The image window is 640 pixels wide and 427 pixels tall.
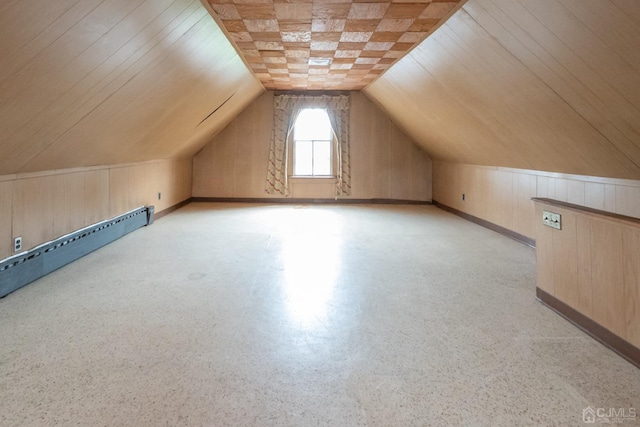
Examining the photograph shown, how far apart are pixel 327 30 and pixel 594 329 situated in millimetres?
3250

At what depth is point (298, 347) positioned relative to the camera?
74.2 inches

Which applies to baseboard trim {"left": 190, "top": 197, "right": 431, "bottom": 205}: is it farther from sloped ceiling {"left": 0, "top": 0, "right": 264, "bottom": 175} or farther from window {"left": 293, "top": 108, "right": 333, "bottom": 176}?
sloped ceiling {"left": 0, "top": 0, "right": 264, "bottom": 175}

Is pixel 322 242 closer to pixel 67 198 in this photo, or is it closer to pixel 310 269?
pixel 310 269

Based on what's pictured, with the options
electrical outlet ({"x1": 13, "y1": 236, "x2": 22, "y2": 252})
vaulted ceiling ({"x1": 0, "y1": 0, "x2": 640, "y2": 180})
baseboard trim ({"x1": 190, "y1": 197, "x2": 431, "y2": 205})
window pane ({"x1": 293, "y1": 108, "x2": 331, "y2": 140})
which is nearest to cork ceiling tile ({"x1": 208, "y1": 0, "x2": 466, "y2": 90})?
vaulted ceiling ({"x1": 0, "y1": 0, "x2": 640, "y2": 180})

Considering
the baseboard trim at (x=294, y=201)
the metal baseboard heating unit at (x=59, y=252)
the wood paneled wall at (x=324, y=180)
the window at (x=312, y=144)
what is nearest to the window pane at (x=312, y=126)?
the window at (x=312, y=144)

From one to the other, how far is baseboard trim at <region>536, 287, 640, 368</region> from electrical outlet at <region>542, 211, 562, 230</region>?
1.53 ft

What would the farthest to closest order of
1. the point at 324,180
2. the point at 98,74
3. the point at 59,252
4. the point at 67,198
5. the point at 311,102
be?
the point at 324,180 → the point at 311,102 → the point at 67,198 → the point at 59,252 → the point at 98,74

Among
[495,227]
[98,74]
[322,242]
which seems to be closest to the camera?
[98,74]

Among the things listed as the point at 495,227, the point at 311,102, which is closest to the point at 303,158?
the point at 311,102

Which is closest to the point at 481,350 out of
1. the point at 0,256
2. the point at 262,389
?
the point at 262,389

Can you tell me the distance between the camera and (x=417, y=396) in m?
1.49

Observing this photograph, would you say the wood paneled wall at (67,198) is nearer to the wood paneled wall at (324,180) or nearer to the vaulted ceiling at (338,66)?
the vaulted ceiling at (338,66)

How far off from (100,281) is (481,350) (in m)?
2.81

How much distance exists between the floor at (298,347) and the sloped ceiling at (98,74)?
1158 mm
